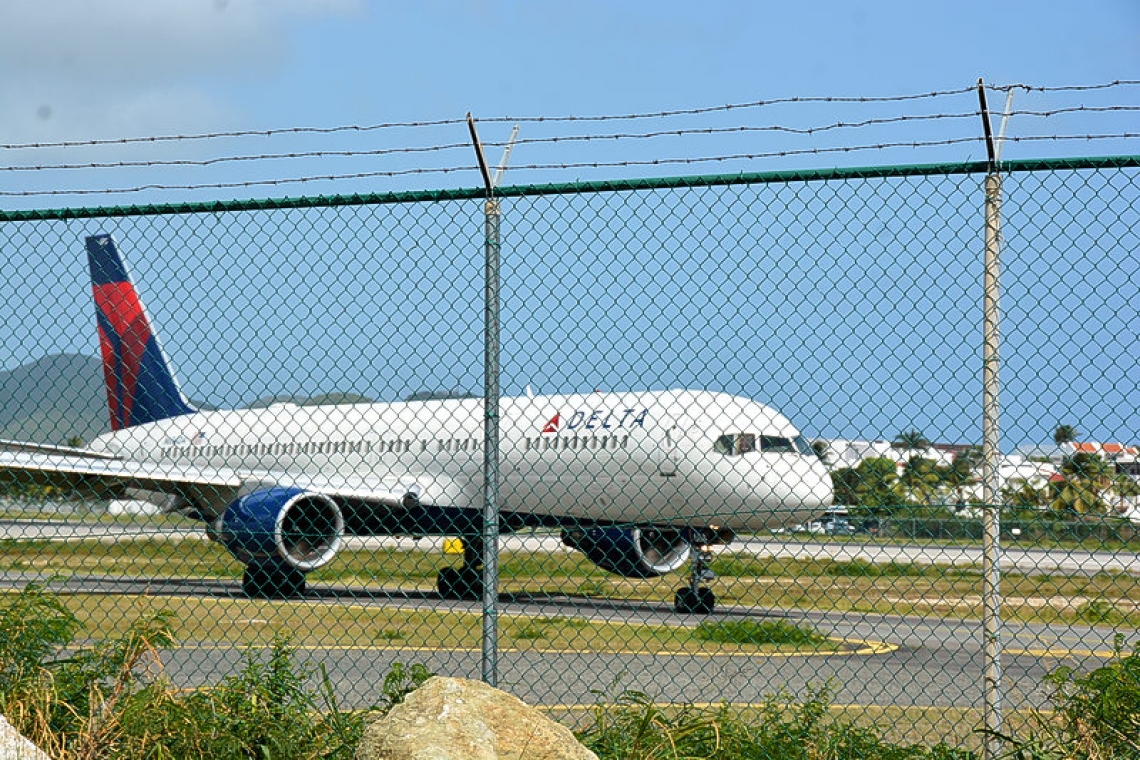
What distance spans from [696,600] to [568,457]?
10.0 feet

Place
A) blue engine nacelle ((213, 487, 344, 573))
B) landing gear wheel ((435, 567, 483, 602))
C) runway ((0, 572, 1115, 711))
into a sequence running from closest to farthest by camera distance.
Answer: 1. runway ((0, 572, 1115, 711))
2. blue engine nacelle ((213, 487, 344, 573))
3. landing gear wheel ((435, 567, 483, 602))

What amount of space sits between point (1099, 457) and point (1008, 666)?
6453 millimetres

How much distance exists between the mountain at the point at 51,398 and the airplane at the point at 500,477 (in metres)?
5.00

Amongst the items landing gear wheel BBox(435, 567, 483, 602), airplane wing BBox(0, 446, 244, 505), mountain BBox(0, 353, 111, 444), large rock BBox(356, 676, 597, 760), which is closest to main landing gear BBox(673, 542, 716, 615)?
landing gear wheel BBox(435, 567, 483, 602)

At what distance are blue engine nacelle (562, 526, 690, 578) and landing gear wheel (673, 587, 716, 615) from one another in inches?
51.8

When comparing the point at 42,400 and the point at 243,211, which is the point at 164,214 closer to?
the point at 243,211

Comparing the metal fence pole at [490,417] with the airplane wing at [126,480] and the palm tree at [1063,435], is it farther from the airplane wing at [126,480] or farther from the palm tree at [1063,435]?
the airplane wing at [126,480]

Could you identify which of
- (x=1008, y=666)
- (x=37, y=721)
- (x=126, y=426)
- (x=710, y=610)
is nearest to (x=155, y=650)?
(x=37, y=721)

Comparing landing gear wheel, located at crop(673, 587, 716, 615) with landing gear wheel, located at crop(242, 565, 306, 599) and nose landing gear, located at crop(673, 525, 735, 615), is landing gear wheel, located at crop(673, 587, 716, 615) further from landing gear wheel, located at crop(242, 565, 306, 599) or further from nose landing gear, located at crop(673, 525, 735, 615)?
landing gear wheel, located at crop(242, 565, 306, 599)

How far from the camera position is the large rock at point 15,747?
14.9 ft

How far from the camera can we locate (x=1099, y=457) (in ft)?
18.6

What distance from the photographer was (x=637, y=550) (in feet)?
55.6

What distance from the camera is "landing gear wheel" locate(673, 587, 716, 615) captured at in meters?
15.1

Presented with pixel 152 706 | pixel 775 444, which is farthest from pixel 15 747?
pixel 775 444
